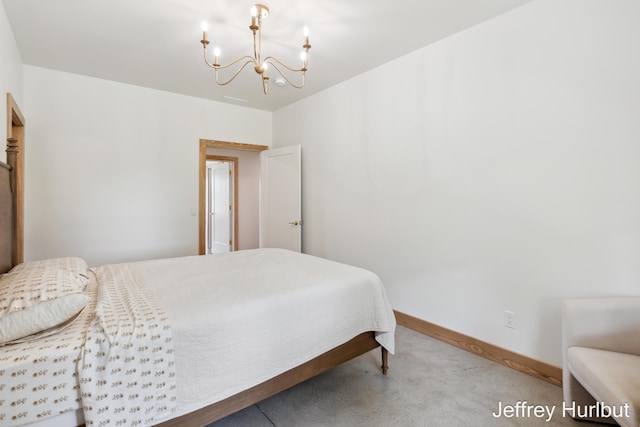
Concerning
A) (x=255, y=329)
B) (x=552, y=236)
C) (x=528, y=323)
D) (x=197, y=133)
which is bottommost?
(x=528, y=323)

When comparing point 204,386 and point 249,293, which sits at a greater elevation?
point 249,293

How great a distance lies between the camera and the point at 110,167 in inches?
142

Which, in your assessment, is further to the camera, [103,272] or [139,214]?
[139,214]

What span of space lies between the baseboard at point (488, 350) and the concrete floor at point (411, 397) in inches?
2.1

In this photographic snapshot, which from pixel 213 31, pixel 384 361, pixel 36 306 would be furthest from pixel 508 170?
pixel 36 306

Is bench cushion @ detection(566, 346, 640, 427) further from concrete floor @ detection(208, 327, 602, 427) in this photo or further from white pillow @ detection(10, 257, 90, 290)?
white pillow @ detection(10, 257, 90, 290)

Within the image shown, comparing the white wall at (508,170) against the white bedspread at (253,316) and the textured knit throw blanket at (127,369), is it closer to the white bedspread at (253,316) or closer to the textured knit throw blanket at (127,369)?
the white bedspread at (253,316)

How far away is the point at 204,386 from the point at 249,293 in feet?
1.56

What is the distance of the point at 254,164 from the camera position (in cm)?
623

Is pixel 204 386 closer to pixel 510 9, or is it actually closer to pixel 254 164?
pixel 510 9

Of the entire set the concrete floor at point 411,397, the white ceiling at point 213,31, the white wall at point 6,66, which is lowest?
the concrete floor at point 411,397

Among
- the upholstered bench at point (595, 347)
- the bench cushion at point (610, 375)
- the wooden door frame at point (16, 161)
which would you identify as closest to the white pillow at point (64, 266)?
the wooden door frame at point (16, 161)

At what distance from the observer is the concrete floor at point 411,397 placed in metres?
1.74

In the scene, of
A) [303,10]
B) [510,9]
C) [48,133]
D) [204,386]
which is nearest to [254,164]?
[48,133]
